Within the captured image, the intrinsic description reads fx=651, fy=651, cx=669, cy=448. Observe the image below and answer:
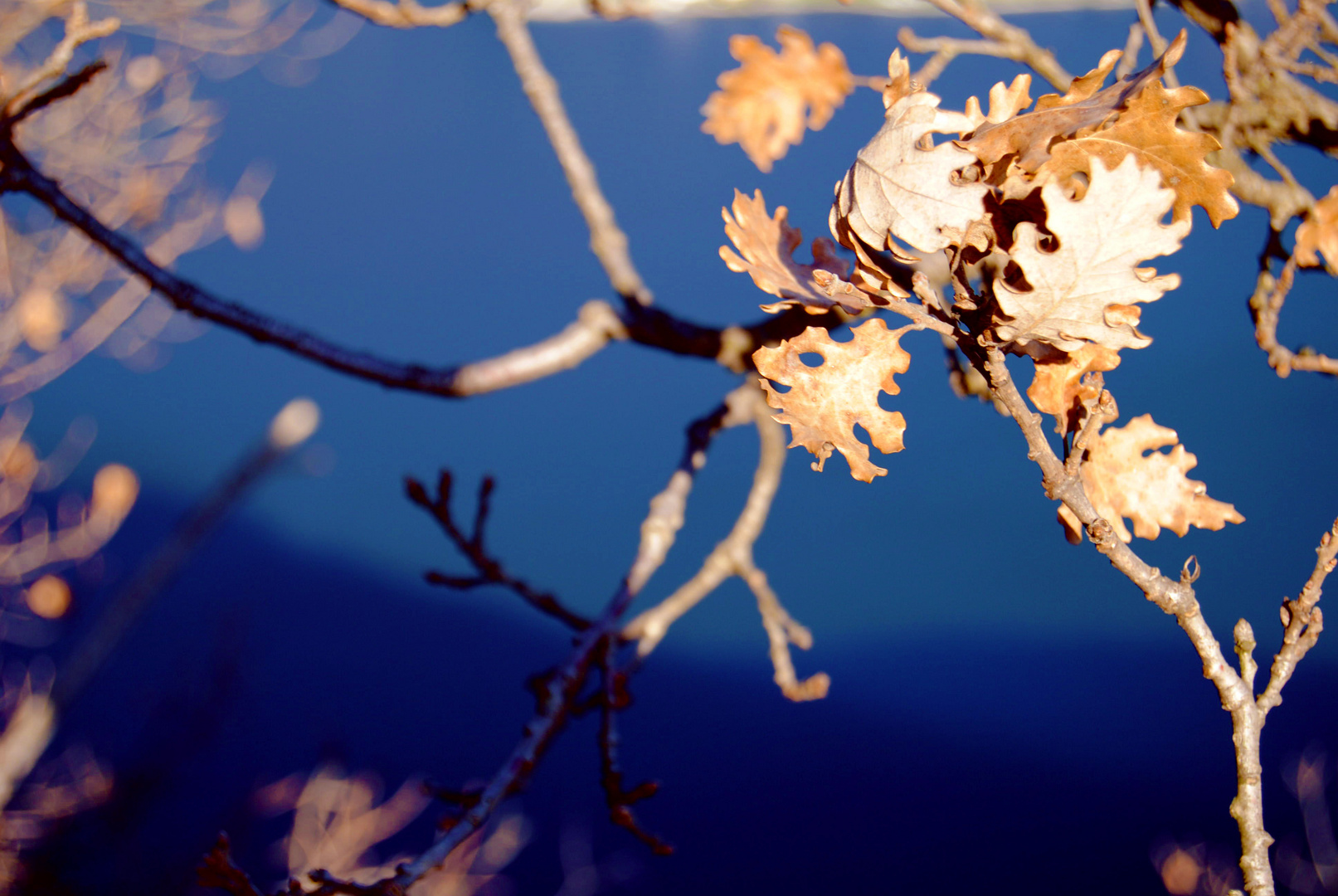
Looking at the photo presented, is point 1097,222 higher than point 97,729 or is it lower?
higher

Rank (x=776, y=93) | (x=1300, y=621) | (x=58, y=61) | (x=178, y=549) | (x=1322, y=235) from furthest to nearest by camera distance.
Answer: (x=178, y=549) → (x=776, y=93) → (x=1322, y=235) → (x=58, y=61) → (x=1300, y=621)

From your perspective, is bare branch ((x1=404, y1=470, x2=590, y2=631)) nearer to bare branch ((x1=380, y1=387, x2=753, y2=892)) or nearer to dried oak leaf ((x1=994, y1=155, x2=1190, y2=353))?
bare branch ((x1=380, y1=387, x2=753, y2=892))

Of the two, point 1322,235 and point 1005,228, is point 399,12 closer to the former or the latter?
point 1005,228

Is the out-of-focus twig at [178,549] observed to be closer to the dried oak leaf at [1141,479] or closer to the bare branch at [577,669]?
the bare branch at [577,669]

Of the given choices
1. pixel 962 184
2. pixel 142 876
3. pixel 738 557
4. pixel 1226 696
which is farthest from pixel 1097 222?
pixel 142 876

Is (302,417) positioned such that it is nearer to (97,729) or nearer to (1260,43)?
(1260,43)

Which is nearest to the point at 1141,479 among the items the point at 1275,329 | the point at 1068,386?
the point at 1068,386

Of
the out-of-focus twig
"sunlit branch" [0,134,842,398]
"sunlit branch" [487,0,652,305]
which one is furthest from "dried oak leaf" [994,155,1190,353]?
the out-of-focus twig

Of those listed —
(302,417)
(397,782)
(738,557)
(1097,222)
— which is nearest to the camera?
(1097,222)

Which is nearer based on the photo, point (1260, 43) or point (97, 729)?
point (1260, 43)
